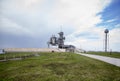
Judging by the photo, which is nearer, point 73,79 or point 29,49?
point 73,79

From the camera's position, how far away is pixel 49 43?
371ft

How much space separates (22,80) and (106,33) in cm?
8423

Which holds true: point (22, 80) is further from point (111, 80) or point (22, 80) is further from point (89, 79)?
point (111, 80)

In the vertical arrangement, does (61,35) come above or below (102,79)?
above

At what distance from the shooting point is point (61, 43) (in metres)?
113

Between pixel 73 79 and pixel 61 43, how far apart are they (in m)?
102

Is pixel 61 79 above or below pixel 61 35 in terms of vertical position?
below

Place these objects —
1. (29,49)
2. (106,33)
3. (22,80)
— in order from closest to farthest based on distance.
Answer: (22,80), (29,49), (106,33)

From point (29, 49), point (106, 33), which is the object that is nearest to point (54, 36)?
point (29, 49)

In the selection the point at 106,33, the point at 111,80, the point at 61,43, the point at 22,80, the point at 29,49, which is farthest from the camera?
the point at 61,43

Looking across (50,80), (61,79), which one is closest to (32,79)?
(50,80)

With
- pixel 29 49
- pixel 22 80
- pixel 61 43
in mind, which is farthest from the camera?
pixel 61 43

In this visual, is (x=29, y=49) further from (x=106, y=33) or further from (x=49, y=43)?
(x=106, y=33)

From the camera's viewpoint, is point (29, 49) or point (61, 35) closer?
point (29, 49)
